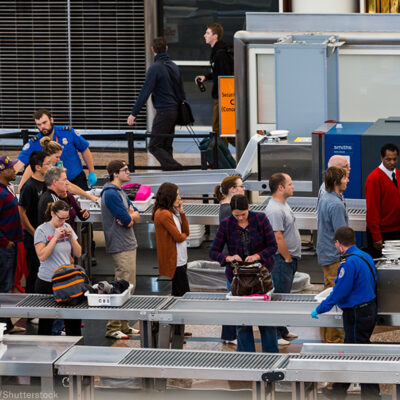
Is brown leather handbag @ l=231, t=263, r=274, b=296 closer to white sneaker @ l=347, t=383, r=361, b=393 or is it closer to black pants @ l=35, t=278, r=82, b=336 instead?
white sneaker @ l=347, t=383, r=361, b=393

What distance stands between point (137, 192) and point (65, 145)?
3.11ft

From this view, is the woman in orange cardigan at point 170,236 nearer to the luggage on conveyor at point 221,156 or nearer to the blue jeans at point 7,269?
the blue jeans at point 7,269

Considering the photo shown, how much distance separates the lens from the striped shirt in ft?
30.5

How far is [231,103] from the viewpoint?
13734 millimetres

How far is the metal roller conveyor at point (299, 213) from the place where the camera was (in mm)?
10048

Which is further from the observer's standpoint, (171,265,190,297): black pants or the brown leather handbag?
(171,265,190,297): black pants

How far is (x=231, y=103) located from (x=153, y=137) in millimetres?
1176

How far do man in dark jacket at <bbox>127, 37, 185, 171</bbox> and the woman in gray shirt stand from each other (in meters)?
5.28

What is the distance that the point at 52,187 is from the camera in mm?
8922

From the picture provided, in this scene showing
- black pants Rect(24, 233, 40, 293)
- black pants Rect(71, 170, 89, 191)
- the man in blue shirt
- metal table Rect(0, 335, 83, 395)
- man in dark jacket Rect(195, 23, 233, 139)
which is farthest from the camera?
man in dark jacket Rect(195, 23, 233, 139)

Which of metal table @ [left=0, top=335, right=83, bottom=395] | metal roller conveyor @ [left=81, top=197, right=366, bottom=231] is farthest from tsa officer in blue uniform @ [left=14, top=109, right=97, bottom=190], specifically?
metal table @ [left=0, top=335, right=83, bottom=395]

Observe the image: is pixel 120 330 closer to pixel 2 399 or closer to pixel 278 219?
pixel 278 219

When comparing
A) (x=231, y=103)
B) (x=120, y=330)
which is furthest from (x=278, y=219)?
(x=231, y=103)

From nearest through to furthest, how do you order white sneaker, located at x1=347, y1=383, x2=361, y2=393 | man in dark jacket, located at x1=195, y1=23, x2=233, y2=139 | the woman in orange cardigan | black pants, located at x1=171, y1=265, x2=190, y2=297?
white sneaker, located at x1=347, y1=383, x2=361, y2=393, the woman in orange cardigan, black pants, located at x1=171, y1=265, x2=190, y2=297, man in dark jacket, located at x1=195, y1=23, x2=233, y2=139
